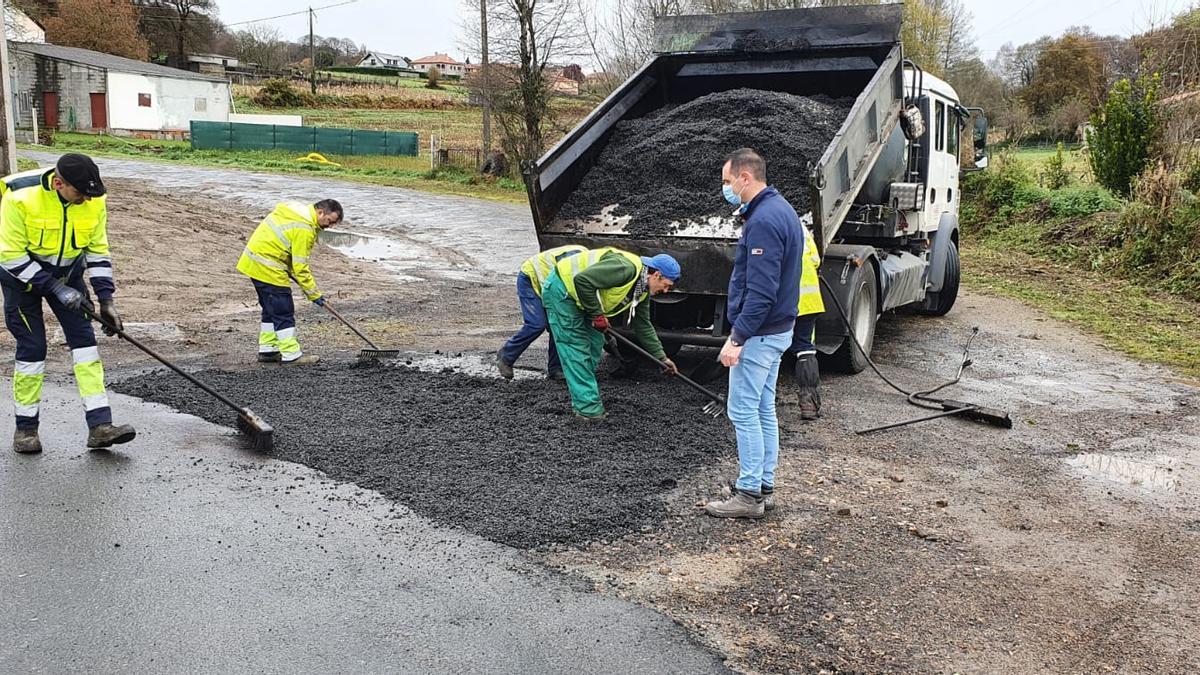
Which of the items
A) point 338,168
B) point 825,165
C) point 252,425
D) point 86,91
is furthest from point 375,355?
point 86,91

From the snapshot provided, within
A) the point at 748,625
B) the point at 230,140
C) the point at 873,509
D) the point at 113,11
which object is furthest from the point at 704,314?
the point at 113,11

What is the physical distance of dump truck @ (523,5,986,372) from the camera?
6910 mm

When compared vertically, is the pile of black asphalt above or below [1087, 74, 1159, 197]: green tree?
below

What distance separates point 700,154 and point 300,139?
99.7ft

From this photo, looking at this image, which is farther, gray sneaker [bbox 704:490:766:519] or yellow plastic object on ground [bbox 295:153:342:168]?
yellow plastic object on ground [bbox 295:153:342:168]

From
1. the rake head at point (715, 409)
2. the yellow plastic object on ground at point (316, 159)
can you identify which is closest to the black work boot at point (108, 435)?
the rake head at point (715, 409)

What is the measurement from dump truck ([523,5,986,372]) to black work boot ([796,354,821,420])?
0.66 meters

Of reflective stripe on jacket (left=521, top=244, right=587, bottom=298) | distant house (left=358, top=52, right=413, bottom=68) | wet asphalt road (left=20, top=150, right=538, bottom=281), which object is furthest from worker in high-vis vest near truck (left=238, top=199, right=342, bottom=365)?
distant house (left=358, top=52, right=413, bottom=68)

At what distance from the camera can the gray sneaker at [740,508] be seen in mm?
4602

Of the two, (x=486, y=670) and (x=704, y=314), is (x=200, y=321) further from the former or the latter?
(x=486, y=670)

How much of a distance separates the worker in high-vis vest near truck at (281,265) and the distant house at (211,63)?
57.4 meters

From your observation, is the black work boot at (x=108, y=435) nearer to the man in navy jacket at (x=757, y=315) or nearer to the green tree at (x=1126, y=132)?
the man in navy jacket at (x=757, y=315)

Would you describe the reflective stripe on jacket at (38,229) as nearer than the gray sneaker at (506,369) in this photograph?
Yes

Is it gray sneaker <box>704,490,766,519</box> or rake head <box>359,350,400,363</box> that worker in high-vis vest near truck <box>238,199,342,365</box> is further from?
gray sneaker <box>704,490,766,519</box>
